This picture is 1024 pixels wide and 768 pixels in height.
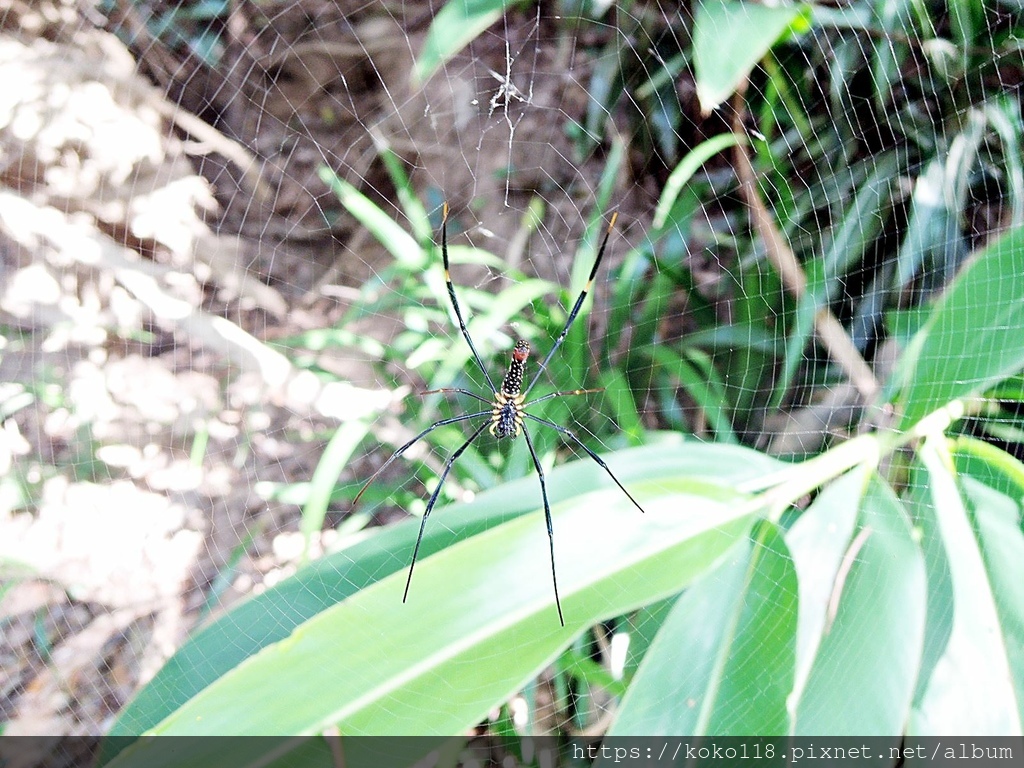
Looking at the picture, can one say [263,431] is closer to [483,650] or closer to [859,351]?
[483,650]

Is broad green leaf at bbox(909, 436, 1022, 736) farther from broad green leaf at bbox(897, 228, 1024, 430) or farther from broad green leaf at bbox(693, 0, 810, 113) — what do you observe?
broad green leaf at bbox(693, 0, 810, 113)

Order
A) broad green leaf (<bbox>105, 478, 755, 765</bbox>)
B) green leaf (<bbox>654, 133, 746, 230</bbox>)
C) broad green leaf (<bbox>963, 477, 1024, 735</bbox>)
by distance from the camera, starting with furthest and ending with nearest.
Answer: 1. green leaf (<bbox>654, 133, 746, 230</bbox>)
2. broad green leaf (<bbox>963, 477, 1024, 735</bbox>)
3. broad green leaf (<bbox>105, 478, 755, 765</bbox>)

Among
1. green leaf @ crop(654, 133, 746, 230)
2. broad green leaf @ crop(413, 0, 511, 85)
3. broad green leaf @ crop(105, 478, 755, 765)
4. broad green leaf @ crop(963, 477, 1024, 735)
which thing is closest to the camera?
broad green leaf @ crop(105, 478, 755, 765)

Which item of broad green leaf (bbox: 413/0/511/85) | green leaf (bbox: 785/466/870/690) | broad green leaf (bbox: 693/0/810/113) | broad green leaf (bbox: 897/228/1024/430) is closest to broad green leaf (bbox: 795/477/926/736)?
green leaf (bbox: 785/466/870/690)

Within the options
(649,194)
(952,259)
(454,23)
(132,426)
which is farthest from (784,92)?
(132,426)

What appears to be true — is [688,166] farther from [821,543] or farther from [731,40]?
[821,543]

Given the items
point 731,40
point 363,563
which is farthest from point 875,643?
point 731,40
